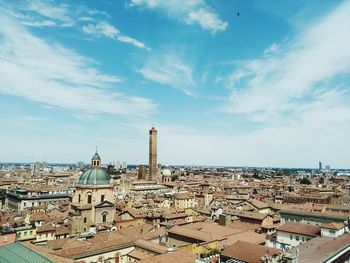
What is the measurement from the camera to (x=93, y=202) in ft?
202

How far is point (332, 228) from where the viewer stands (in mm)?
33062

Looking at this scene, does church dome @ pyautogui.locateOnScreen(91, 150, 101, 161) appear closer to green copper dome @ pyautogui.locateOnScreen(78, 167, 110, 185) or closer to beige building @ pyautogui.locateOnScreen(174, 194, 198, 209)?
green copper dome @ pyautogui.locateOnScreen(78, 167, 110, 185)

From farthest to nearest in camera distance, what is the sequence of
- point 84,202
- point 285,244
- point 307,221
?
point 84,202
point 307,221
point 285,244

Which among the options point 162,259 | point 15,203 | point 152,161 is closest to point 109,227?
point 162,259

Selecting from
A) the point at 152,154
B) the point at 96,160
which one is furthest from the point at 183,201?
the point at 152,154

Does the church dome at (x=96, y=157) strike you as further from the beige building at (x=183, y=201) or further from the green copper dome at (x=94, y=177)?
the beige building at (x=183, y=201)

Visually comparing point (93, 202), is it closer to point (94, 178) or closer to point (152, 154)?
point (94, 178)

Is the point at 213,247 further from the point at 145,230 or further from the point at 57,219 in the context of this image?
the point at 57,219

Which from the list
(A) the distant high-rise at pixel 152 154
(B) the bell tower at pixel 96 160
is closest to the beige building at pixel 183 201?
(B) the bell tower at pixel 96 160

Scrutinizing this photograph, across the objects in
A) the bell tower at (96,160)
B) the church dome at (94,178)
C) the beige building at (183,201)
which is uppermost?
the bell tower at (96,160)

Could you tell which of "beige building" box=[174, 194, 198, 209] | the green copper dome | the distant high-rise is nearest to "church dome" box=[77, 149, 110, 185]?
the green copper dome

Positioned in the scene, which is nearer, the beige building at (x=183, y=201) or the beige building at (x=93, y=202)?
the beige building at (x=93, y=202)

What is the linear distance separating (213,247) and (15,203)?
76868mm

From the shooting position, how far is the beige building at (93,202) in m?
56.0
